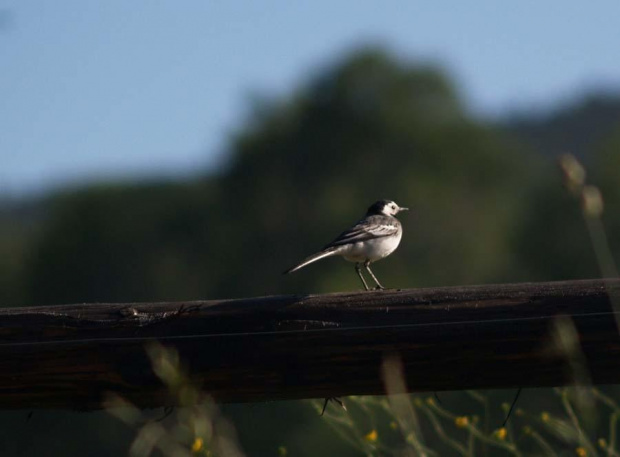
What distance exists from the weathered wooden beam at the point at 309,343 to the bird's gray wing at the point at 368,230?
449 cm

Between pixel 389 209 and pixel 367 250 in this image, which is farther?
pixel 389 209

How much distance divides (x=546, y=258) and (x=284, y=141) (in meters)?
23.5

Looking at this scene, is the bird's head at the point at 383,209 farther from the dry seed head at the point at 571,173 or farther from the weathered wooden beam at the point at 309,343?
the dry seed head at the point at 571,173

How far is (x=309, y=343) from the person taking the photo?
5.12m

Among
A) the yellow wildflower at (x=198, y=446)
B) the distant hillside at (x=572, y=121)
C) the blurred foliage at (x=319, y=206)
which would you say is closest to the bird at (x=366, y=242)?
the yellow wildflower at (x=198, y=446)

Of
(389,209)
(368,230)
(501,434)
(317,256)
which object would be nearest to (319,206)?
(389,209)

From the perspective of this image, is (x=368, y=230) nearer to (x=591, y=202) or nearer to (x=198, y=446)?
(x=198, y=446)

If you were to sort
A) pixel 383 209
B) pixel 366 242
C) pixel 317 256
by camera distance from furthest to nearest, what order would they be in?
1. pixel 383 209
2. pixel 366 242
3. pixel 317 256

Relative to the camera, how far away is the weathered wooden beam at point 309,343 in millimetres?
5031

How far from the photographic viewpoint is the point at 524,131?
143 meters

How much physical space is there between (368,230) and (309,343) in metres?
5.37

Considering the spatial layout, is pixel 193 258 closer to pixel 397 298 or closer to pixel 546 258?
pixel 546 258

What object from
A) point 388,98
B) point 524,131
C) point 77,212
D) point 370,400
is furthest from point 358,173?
point 524,131

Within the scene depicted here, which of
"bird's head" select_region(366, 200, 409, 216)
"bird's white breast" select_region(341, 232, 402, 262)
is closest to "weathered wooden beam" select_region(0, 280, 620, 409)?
"bird's white breast" select_region(341, 232, 402, 262)
